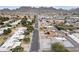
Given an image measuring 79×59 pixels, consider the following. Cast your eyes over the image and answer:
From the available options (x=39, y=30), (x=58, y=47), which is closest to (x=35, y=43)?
(x=39, y=30)

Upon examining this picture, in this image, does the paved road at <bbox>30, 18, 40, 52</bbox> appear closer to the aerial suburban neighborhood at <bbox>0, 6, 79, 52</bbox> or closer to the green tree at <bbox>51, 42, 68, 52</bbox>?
the aerial suburban neighborhood at <bbox>0, 6, 79, 52</bbox>

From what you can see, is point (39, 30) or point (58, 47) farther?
point (39, 30)

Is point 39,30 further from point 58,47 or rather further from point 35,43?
point 58,47

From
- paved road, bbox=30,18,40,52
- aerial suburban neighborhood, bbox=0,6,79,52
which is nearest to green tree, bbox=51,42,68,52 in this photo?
aerial suburban neighborhood, bbox=0,6,79,52

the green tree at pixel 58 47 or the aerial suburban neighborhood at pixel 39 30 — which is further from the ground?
the aerial suburban neighborhood at pixel 39 30

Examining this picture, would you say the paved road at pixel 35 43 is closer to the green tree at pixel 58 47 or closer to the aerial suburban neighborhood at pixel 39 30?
the aerial suburban neighborhood at pixel 39 30

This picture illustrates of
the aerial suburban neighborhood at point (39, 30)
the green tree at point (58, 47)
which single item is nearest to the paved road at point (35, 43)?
the aerial suburban neighborhood at point (39, 30)

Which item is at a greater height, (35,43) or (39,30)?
(39,30)

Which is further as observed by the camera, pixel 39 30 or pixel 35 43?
pixel 39 30

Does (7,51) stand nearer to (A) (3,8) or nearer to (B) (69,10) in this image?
(A) (3,8)
